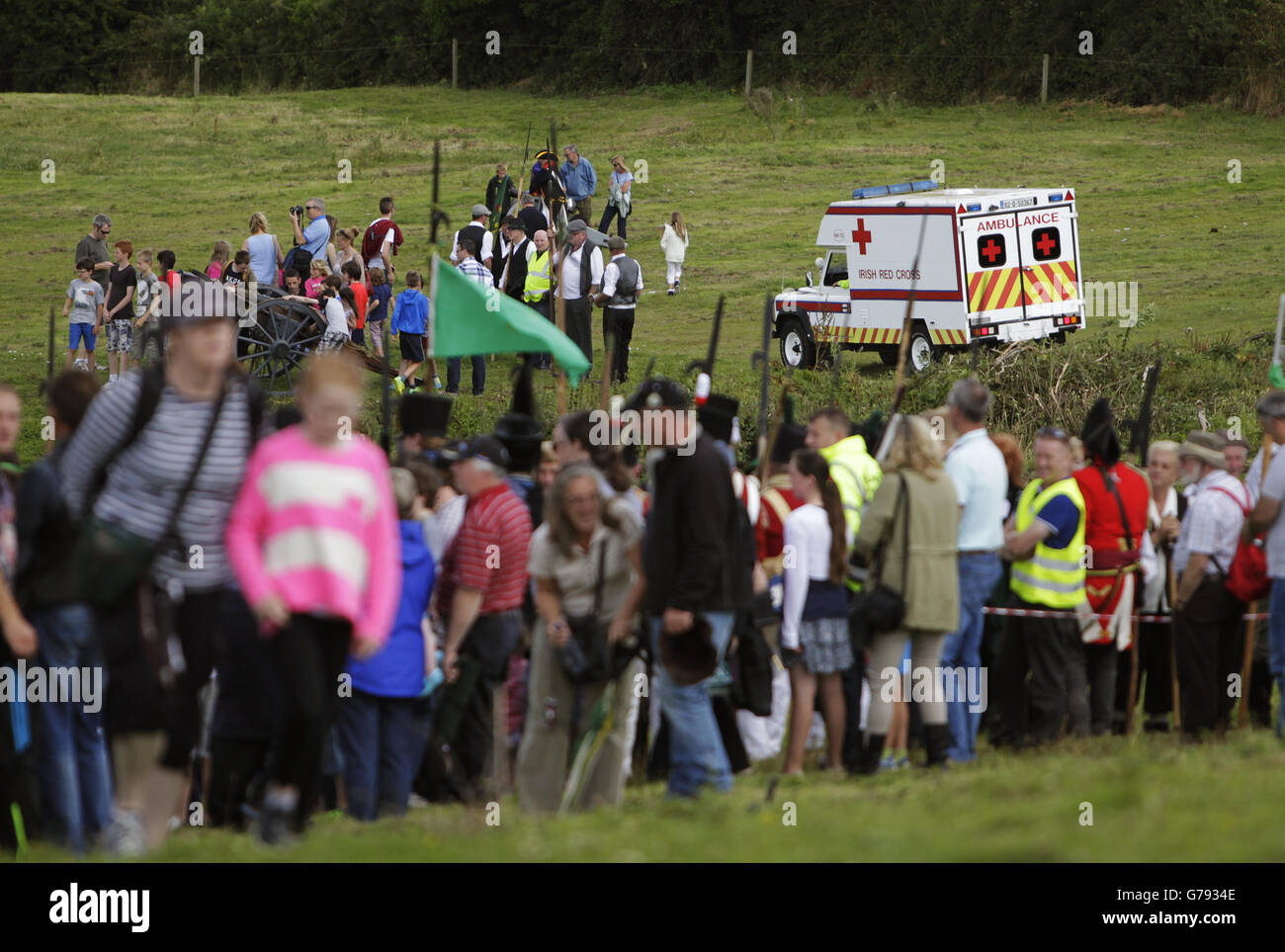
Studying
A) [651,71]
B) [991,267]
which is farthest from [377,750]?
[651,71]

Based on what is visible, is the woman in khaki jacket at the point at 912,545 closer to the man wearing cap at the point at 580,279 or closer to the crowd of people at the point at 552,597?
the crowd of people at the point at 552,597

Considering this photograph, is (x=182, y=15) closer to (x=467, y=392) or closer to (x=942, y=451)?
(x=467, y=392)

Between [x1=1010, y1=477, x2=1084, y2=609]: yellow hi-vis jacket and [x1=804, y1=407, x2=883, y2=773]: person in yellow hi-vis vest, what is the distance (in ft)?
2.59

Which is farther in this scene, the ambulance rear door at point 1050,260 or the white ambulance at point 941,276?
the ambulance rear door at point 1050,260

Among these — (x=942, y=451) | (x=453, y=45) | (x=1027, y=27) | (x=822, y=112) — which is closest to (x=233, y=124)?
(x=453, y=45)

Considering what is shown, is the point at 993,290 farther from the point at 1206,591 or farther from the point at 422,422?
the point at 422,422

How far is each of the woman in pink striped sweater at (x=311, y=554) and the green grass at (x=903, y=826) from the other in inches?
18.3

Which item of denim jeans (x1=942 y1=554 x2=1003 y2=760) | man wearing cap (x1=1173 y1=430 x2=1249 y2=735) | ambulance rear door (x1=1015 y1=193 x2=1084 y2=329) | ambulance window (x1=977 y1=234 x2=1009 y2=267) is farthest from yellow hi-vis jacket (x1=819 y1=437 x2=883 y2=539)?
ambulance rear door (x1=1015 y1=193 x2=1084 y2=329)

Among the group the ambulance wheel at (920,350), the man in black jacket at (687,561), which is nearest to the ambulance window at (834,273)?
the ambulance wheel at (920,350)

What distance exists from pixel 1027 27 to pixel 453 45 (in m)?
16.8

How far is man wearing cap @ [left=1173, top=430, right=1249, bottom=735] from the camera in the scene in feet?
30.2

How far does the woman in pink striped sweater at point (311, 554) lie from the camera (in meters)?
5.59

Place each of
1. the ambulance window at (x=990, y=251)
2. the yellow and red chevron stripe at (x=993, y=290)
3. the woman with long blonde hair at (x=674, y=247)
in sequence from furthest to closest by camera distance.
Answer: the woman with long blonde hair at (x=674, y=247) → the ambulance window at (x=990, y=251) → the yellow and red chevron stripe at (x=993, y=290)

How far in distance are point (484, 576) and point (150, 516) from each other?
2.37 meters
